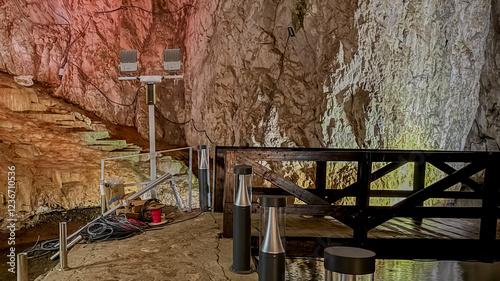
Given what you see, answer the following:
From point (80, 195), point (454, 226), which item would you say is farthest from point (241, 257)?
point (80, 195)

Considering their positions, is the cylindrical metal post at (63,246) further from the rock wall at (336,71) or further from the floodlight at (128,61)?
the rock wall at (336,71)

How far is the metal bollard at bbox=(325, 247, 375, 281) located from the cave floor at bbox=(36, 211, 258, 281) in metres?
1.95

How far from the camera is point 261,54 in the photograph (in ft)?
25.4

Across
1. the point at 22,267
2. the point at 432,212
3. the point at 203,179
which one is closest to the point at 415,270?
the point at 432,212

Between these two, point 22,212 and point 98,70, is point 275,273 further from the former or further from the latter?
point 98,70

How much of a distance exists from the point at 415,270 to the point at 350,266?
3836mm

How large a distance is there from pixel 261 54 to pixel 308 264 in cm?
484

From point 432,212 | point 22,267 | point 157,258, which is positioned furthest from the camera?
point 432,212

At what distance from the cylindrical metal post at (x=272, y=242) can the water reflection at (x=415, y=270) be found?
1638 millimetres

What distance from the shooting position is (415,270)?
460 cm

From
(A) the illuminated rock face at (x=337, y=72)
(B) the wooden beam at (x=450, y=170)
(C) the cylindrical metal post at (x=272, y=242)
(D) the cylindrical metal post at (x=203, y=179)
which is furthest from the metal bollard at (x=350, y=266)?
(A) the illuminated rock face at (x=337, y=72)

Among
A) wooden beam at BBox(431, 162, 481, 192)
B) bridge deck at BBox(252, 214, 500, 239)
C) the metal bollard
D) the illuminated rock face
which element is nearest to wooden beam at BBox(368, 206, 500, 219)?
wooden beam at BBox(431, 162, 481, 192)

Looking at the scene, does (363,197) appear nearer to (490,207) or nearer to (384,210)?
(384,210)

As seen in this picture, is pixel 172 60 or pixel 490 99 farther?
pixel 490 99
